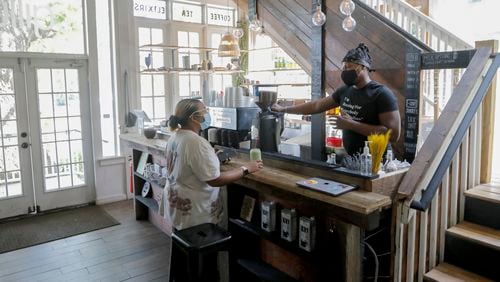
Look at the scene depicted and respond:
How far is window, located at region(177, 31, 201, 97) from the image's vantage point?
6479 millimetres

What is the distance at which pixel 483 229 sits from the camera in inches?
97.5

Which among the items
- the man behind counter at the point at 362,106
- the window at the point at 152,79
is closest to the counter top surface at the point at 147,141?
the window at the point at 152,79

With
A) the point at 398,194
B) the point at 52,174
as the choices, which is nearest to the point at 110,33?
the point at 52,174

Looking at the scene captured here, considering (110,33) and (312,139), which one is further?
(110,33)

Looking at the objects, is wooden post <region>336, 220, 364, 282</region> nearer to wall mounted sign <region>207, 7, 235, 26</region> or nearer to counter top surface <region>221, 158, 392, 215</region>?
counter top surface <region>221, 158, 392, 215</region>

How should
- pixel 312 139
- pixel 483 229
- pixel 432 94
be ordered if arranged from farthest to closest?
pixel 432 94
pixel 312 139
pixel 483 229

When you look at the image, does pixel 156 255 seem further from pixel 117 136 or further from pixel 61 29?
pixel 61 29

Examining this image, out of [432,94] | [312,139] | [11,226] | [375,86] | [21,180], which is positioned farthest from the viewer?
[21,180]

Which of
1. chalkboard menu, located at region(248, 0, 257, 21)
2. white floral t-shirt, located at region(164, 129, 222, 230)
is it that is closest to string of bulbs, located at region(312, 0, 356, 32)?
white floral t-shirt, located at region(164, 129, 222, 230)

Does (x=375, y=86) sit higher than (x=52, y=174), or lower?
higher

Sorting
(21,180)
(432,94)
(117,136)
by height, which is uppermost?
(432,94)

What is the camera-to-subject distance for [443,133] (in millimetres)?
2240

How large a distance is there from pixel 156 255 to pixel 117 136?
2499 mm

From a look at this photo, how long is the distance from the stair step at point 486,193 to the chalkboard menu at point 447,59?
88cm
